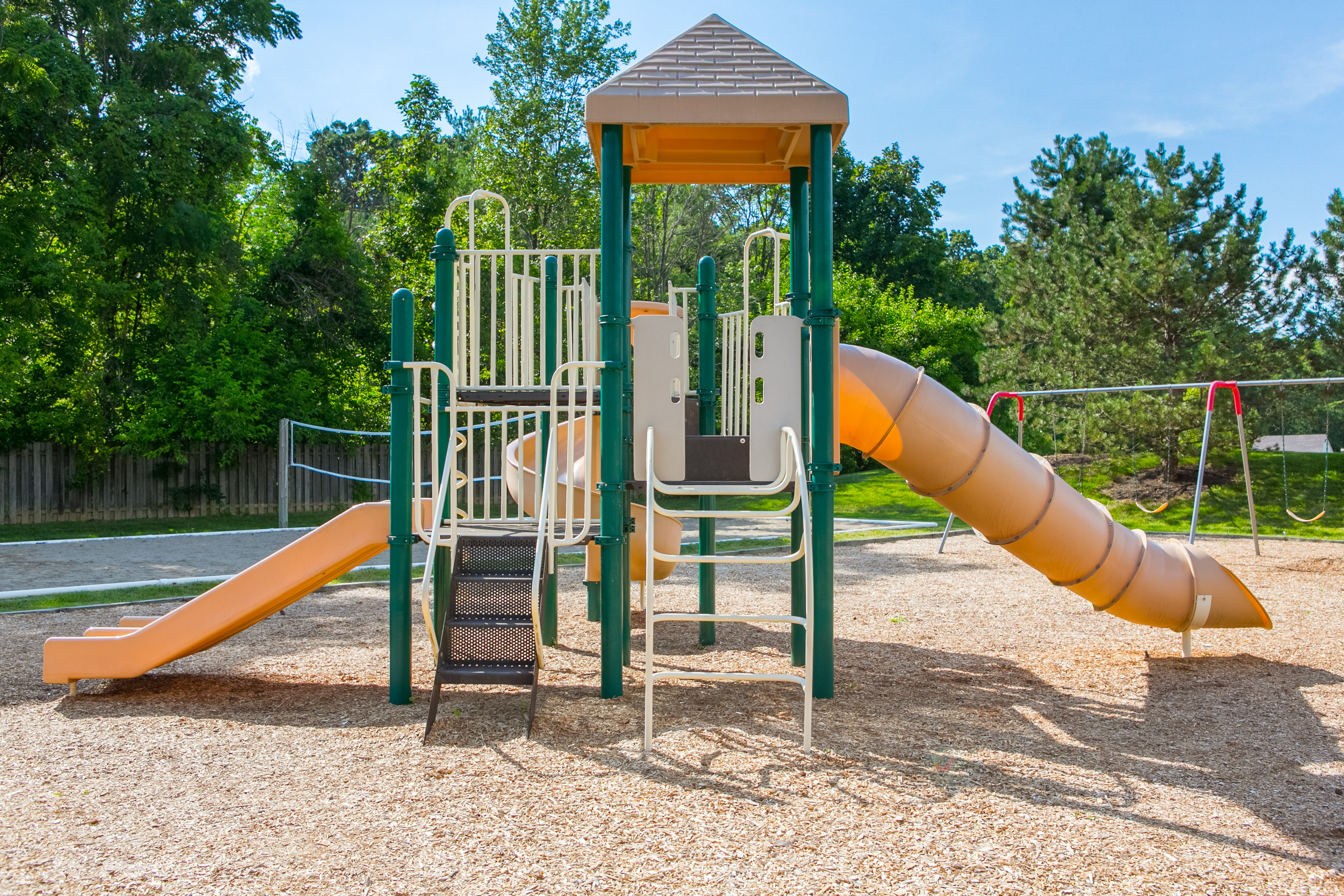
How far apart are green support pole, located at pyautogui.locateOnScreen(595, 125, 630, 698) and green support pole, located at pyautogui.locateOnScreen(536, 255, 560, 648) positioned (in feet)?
1.03

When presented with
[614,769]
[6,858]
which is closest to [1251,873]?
[614,769]

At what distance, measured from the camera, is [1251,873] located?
9.94ft

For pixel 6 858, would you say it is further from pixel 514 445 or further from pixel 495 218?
pixel 495 218

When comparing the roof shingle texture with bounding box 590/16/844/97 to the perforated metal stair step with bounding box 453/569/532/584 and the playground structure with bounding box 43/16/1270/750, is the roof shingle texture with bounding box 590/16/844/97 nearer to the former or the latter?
the playground structure with bounding box 43/16/1270/750

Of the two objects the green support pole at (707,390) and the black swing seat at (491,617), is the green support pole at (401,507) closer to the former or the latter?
the black swing seat at (491,617)

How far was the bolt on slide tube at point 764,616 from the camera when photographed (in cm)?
422

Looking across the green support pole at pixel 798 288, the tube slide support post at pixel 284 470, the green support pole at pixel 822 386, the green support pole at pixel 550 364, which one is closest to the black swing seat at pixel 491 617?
the green support pole at pixel 550 364

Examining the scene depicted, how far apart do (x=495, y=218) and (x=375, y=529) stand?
18542 millimetres

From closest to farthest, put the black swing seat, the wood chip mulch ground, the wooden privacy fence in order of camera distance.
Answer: the wood chip mulch ground < the black swing seat < the wooden privacy fence

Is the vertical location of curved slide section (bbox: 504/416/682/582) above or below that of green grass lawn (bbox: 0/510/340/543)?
above

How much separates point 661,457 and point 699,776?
186 centimetres

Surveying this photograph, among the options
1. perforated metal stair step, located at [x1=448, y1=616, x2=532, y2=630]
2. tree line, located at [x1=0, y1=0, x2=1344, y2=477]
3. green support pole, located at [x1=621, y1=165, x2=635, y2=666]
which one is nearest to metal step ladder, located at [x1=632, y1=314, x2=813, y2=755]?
green support pole, located at [x1=621, y1=165, x2=635, y2=666]

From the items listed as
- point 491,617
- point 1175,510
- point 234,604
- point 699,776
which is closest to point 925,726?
point 699,776

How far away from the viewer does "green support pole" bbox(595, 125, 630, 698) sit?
5.09 metres
